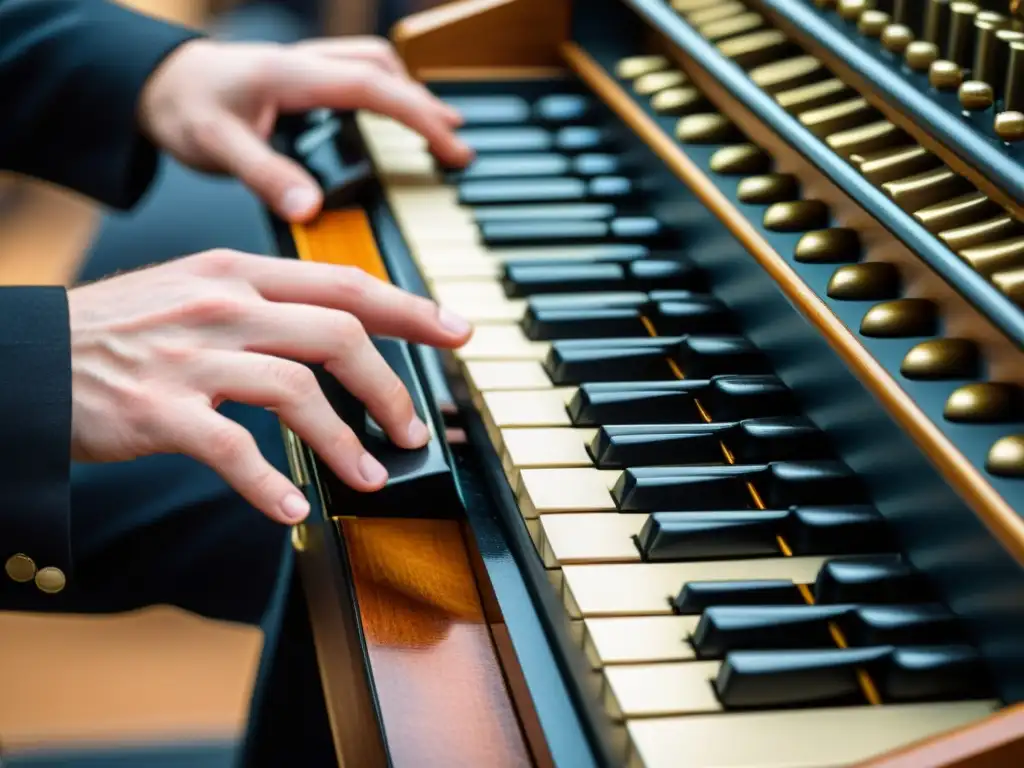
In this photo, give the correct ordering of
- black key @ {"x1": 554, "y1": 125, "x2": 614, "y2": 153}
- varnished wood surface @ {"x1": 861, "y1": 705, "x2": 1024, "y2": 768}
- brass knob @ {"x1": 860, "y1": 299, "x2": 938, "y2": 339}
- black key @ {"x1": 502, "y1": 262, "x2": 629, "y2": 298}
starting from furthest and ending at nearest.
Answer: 1. black key @ {"x1": 554, "y1": 125, "x2": 614, "y2": 153}
2. black key @ {"x1": 502, "y1": 262, "x2": 629, "y2": 298}
3. brass knob @ {"x1": 860, "y1": 299, "x2": 938, "y2": 339}
4. varnished wood surface @ {"x1": 861, "y1": 705, "x2": 1024, "y2": 768}

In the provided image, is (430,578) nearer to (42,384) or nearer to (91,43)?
(42,384)

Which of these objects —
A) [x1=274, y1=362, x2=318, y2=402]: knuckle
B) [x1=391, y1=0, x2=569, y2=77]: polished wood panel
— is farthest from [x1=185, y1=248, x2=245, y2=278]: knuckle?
[x1=391, y1=0, x2=569, y2=77]: polished wood panel

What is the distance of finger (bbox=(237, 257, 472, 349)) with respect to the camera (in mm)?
777

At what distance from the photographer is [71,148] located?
1.18 metres

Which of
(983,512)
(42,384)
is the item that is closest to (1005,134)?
(983,512)

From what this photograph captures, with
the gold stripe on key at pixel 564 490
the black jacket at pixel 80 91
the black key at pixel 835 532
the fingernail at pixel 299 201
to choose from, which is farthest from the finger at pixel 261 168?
the black key at pixel 835 532

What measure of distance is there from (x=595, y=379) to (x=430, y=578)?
7.6 inches

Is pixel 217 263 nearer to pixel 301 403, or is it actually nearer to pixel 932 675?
pixel 301 403

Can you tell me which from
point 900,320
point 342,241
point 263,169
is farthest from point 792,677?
point 263,169

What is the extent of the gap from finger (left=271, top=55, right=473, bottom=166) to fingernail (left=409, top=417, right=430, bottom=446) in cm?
43

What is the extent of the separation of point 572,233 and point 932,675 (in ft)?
1.71

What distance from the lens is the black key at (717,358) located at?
0.77 m

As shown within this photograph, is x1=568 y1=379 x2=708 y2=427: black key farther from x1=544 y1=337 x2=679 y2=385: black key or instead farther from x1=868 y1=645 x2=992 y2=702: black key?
x1=868 y1=645 x2=992 y2=702: black key

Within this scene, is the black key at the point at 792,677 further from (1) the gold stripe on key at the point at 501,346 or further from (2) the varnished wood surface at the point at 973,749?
(1) the gold stripe on key at the point at 501,346
